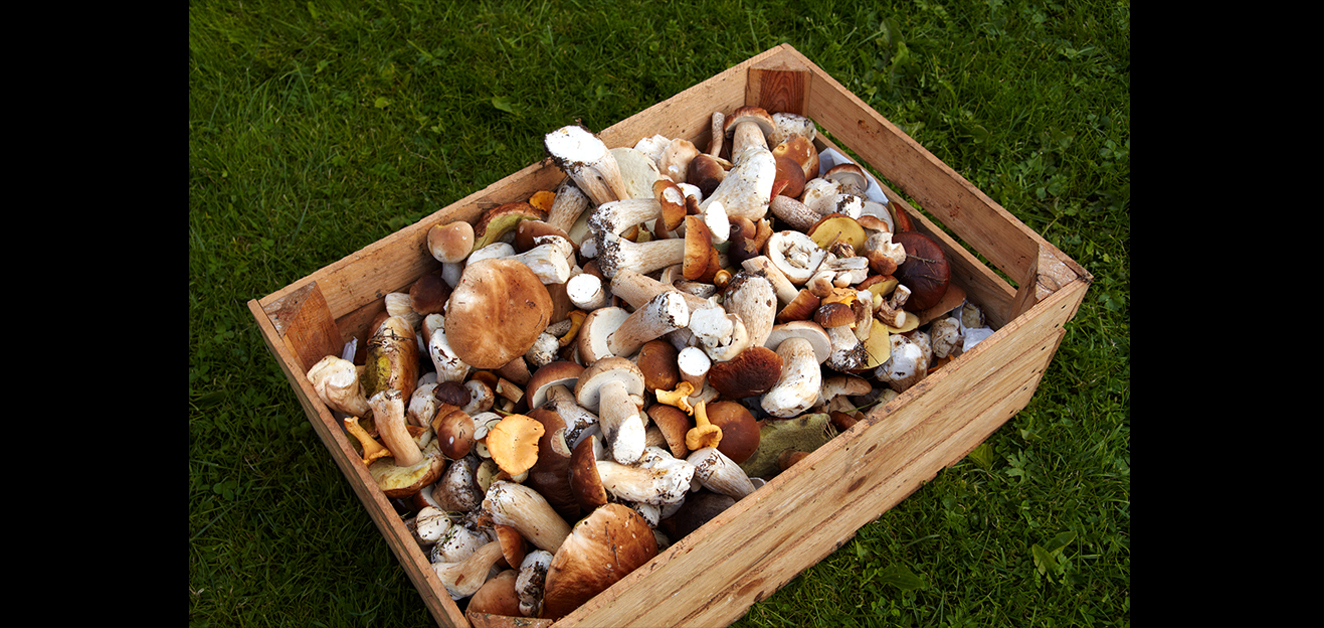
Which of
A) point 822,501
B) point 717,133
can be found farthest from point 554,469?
point 717,133

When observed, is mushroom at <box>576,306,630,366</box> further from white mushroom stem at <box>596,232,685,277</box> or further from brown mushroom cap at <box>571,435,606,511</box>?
brown mushroom cap at <box>571,435,606,511</box>

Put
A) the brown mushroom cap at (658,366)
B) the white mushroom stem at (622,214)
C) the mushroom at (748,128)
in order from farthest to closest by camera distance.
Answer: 1. the mushroom at (748,128)
2. the white mushroom stem at (622,214)
3. the brown mushroom cap at (658,366)

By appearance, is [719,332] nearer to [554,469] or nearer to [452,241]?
[554,469]

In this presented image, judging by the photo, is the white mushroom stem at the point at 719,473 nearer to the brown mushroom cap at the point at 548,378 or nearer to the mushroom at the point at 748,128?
the brown mushroom cap at the point at 548,378

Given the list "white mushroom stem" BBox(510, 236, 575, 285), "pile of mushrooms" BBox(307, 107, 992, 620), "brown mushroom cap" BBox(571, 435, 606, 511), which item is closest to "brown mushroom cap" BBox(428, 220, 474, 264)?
"pile of mushrooms" BBox(307, 107, 992, 620)

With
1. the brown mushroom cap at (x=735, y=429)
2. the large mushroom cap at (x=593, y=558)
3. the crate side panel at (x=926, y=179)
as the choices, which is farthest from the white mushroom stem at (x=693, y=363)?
the crate side panel at (x=926, y=179)
